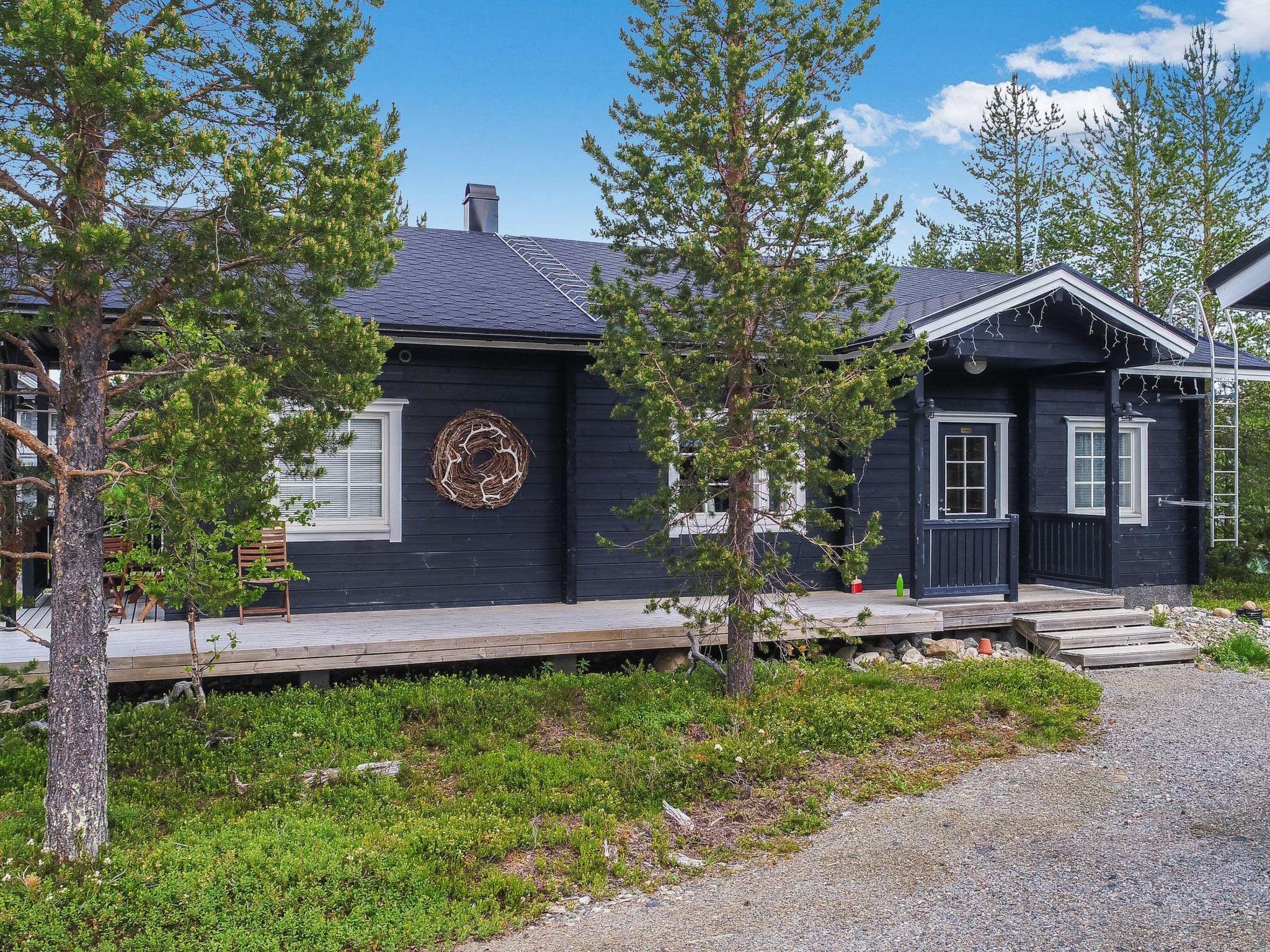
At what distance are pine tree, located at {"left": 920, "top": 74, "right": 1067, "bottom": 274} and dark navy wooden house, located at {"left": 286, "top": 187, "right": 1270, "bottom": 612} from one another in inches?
426

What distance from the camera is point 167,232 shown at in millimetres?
4312

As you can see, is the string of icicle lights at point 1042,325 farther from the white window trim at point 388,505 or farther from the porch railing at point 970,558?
the white window trim at point 388,505

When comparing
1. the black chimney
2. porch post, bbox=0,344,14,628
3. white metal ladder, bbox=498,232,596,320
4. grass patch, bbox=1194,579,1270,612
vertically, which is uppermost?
the black chimney

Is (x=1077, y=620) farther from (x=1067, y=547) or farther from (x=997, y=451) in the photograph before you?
(x=997, y=451)

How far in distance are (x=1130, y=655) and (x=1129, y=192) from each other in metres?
12.8

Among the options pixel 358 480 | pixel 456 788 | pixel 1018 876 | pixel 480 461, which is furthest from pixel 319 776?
pixel 480 461

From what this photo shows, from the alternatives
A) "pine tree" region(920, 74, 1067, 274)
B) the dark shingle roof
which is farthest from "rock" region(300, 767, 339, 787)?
"pine tree" region(920, 74, 1067, 274)

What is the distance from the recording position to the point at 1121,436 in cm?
1153

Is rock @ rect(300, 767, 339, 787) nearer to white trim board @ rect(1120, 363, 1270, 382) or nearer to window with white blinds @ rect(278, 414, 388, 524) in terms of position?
window with white blinds @ rect(278, 414, 388, 524)

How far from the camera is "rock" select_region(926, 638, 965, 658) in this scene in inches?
328

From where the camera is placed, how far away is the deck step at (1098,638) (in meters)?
8.57

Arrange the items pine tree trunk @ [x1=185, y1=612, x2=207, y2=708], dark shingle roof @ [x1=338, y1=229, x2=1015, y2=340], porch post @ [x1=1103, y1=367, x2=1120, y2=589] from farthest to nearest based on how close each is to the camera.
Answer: porch post @ [x1=1103, y1=367, x2=1120, y2=589], dark shingle roof @ [x1=338, y1=229, x2=1015, y2=340], pine tree trunk @ [x1=185, y1=612, x2=207, y2=708]

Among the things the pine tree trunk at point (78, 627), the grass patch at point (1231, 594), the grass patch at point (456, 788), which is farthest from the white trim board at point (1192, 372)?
the pine tree trunk at point (78, 627)

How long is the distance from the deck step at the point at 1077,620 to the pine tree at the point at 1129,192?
36.1ft
